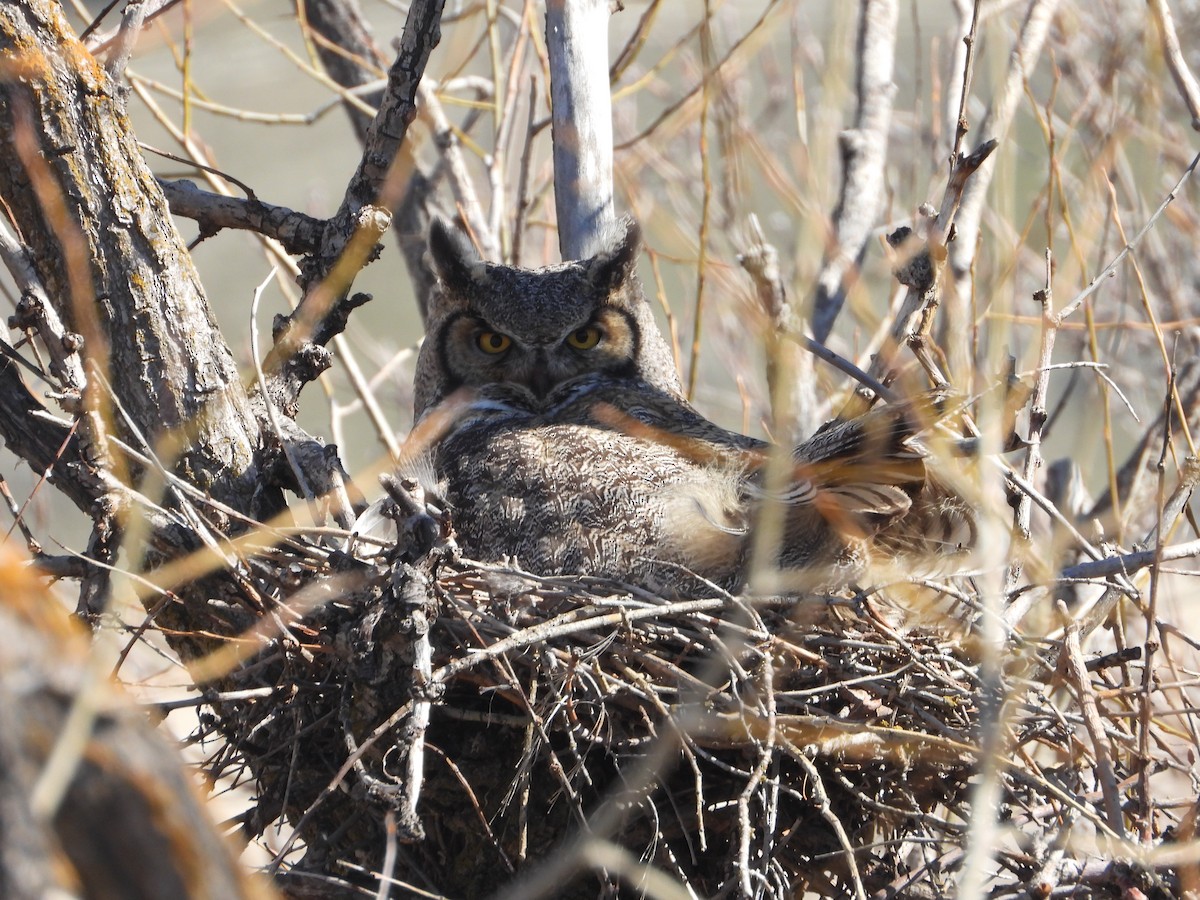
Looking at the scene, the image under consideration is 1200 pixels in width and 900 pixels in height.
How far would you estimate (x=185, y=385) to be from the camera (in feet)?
6.45

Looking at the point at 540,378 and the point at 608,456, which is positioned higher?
the point at 540,378

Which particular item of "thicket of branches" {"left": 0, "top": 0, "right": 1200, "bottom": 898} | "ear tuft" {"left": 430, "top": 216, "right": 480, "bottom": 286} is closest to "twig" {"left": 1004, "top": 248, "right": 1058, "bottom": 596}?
"thicket of branches" {"left": 0, "top": 0, "right": 1200, "bottom": 898}

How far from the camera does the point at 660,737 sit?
5.56 ft

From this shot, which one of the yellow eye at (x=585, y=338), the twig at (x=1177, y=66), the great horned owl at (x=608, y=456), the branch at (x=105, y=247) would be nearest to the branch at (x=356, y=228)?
the branch at (x=105, y=247)

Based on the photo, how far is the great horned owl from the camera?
1.90m

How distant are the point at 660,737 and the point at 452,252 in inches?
57.1

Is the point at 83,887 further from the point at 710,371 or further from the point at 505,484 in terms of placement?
the point at 710,371

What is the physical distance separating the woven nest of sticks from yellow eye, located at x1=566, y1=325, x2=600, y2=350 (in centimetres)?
93

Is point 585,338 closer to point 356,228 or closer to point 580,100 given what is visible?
point 580,100

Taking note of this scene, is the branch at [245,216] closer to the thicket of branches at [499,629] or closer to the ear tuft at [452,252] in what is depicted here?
the thicket of branches at [499,629]

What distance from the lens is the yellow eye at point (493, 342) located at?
271 centimetres

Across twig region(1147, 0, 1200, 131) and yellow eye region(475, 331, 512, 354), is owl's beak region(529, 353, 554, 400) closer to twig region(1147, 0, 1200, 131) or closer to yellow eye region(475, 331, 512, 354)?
yellow eye region(475, 331, 512, 354)

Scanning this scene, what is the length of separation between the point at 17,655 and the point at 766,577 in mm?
1435

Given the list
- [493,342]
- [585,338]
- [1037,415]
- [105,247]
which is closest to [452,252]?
[493,342]
